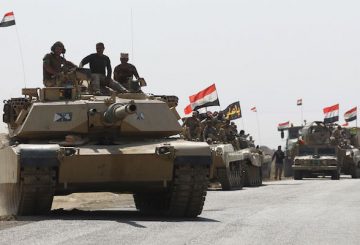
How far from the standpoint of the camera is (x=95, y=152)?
15070 millimetres

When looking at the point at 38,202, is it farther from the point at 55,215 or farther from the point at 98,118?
the point at 98,118

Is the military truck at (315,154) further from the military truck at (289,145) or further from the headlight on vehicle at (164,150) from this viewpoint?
the headlight on vehicle at (164,150)

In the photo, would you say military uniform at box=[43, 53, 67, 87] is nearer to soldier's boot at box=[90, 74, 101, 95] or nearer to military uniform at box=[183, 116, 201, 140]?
soldier's boot at box=[90, 74, 101, 95]

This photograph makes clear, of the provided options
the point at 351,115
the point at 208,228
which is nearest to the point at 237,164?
the point at 208,228

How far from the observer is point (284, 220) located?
14.8m

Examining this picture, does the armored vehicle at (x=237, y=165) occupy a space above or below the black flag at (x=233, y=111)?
below

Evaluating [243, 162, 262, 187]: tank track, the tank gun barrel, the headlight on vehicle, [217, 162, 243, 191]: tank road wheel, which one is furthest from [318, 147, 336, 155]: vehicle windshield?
the headlight on vehicle

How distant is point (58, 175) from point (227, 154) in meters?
15.1

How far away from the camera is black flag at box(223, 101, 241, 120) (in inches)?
1851

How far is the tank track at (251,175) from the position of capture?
34.0 metres

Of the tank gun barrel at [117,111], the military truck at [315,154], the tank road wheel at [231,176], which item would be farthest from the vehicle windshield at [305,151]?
the tank gun barrel at [117,111]

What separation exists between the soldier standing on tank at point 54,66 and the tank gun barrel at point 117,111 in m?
1.37

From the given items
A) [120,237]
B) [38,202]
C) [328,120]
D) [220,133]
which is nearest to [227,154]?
[220,133]

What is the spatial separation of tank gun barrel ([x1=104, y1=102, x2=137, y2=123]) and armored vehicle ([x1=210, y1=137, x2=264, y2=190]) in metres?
10.1
